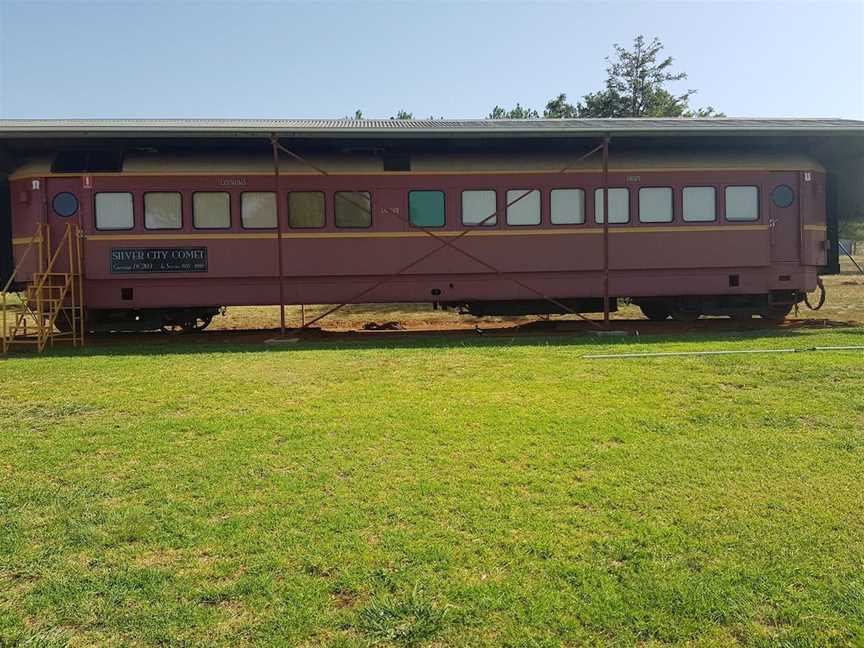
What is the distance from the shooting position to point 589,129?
1170cm

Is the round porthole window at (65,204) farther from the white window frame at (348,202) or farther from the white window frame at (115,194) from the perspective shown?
the white window frame at (348,202)

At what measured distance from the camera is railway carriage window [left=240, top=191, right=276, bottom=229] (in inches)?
499

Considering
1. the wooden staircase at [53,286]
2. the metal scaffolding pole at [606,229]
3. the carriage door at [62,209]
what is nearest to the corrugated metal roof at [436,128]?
the metal scaffolding pole at [606,229]

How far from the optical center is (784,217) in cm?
1350

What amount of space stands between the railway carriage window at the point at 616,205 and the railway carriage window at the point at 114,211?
9687 millimetres

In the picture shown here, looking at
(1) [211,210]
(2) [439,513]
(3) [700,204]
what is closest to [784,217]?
(3) [700,204]

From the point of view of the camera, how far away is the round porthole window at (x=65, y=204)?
1235 cm

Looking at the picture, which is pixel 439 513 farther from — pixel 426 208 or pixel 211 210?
pixel 211 210

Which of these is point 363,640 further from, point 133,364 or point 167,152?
point 167,152

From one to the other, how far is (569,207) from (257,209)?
6.58m

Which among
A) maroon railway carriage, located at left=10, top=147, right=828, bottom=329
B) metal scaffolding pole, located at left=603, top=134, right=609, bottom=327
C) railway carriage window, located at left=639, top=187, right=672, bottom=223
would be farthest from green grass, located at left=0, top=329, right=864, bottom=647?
railway carriage window, located at left=639, top=187, right=672, bottom=223

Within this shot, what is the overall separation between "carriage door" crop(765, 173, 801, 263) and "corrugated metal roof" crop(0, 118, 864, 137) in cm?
125

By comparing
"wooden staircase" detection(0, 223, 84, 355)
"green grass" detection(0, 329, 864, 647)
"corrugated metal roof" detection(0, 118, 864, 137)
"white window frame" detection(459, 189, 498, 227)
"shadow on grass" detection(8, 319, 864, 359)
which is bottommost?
"green grass" detection(0, 329, 864, 647)

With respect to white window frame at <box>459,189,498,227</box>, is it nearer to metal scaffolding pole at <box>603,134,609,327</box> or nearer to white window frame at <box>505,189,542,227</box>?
white window frame at <box>505,189,542,227</box>
